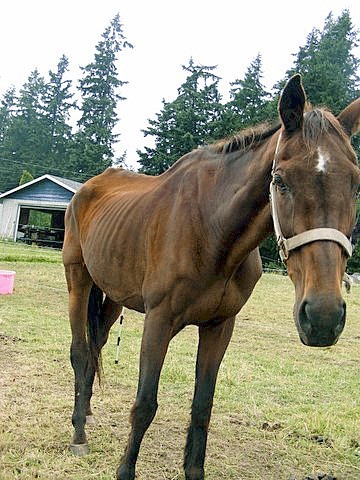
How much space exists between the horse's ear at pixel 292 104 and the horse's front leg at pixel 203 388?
1309 mm

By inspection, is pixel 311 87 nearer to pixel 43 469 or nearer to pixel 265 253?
pixel 265 253

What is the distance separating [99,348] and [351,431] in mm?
2064

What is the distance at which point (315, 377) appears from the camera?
211 inches

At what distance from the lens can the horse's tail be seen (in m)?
3.88

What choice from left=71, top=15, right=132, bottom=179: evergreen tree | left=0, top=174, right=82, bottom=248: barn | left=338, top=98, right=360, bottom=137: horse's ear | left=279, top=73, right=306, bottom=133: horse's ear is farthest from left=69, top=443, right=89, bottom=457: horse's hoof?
left=71, top=15, right=132, bottom=179: evergreen tree

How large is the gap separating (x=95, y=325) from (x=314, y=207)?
2636mm

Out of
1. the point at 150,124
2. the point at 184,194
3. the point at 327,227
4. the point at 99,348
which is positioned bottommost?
the point at 99,348

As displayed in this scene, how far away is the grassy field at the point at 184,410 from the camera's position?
3.15 metres

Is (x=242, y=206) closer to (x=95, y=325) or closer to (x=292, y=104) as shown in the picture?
(x=292, y=104)

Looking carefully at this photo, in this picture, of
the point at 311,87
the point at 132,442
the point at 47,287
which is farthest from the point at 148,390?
the point at 311,87

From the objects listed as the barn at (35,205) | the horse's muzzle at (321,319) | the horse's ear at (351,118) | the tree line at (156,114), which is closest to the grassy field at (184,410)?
the horse's muzzle at (321,319)

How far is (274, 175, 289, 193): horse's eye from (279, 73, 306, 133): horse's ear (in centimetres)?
22

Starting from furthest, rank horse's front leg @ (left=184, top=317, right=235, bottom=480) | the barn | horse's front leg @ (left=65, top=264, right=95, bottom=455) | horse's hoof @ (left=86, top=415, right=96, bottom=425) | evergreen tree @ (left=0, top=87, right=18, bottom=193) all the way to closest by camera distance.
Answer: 1. evergreen tree @ (left=0, top=87, right=18, bottom=193)
2. the barn
3. horse's hoof @ (left=86, top=415, right=96, bottom=425)
4. horse's front leg @ (left=65, top=264, right=95, bottom=455)
5. horse's front leg @ (left=184, top=317, right=235, bottom=480)

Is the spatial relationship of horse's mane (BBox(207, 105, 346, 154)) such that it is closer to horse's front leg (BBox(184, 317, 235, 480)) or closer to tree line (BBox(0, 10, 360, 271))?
horse's front leg (BBox(184, 317, 235, 480))
